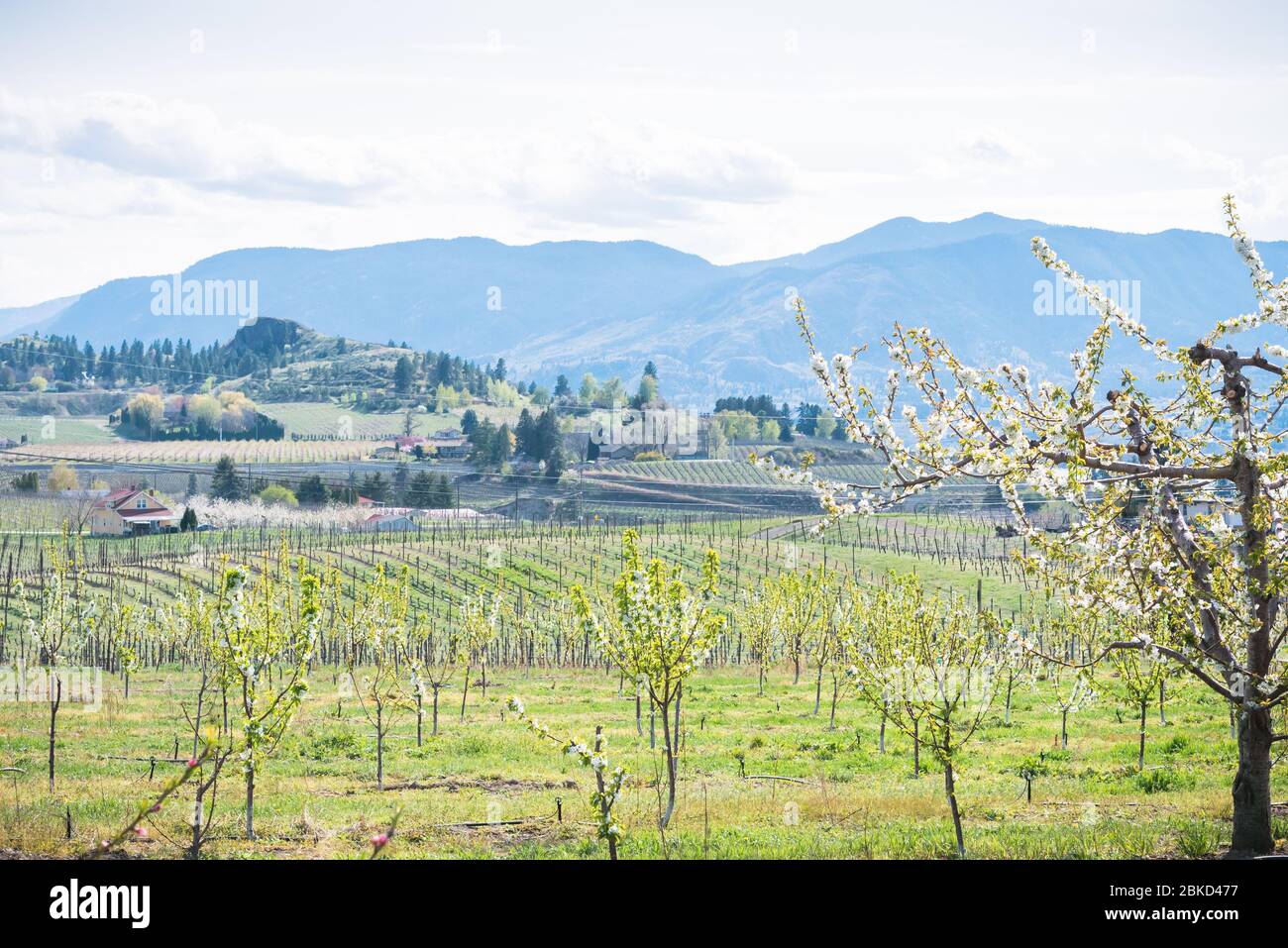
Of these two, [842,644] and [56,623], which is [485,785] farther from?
[56,623]

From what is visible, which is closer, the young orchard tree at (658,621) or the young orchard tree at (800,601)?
the young orchard tree at (658,621)

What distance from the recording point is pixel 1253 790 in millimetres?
14031

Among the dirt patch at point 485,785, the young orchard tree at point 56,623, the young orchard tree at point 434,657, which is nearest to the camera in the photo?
the dirt patch at point 485,785

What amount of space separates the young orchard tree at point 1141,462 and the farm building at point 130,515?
116 m

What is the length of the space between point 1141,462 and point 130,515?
425ft

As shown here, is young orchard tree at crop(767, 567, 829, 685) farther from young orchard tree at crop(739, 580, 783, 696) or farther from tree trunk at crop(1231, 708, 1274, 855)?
tree trunk at crop(1231, 708, 1274, 855)

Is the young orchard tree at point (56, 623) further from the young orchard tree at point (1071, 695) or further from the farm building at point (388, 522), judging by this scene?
the farm building at point (388, 522)

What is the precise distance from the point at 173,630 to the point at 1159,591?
5045 centimetres

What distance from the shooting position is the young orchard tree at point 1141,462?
12086 mm

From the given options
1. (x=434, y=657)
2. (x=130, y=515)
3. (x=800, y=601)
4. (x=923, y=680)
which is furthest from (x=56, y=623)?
(x=130, y=515)

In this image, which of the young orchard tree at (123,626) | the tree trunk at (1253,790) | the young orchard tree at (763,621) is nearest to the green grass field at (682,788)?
the tree trunk at (1253,790)

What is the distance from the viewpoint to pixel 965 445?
39.7ft

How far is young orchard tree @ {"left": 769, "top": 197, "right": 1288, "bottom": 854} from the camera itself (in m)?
12.1
